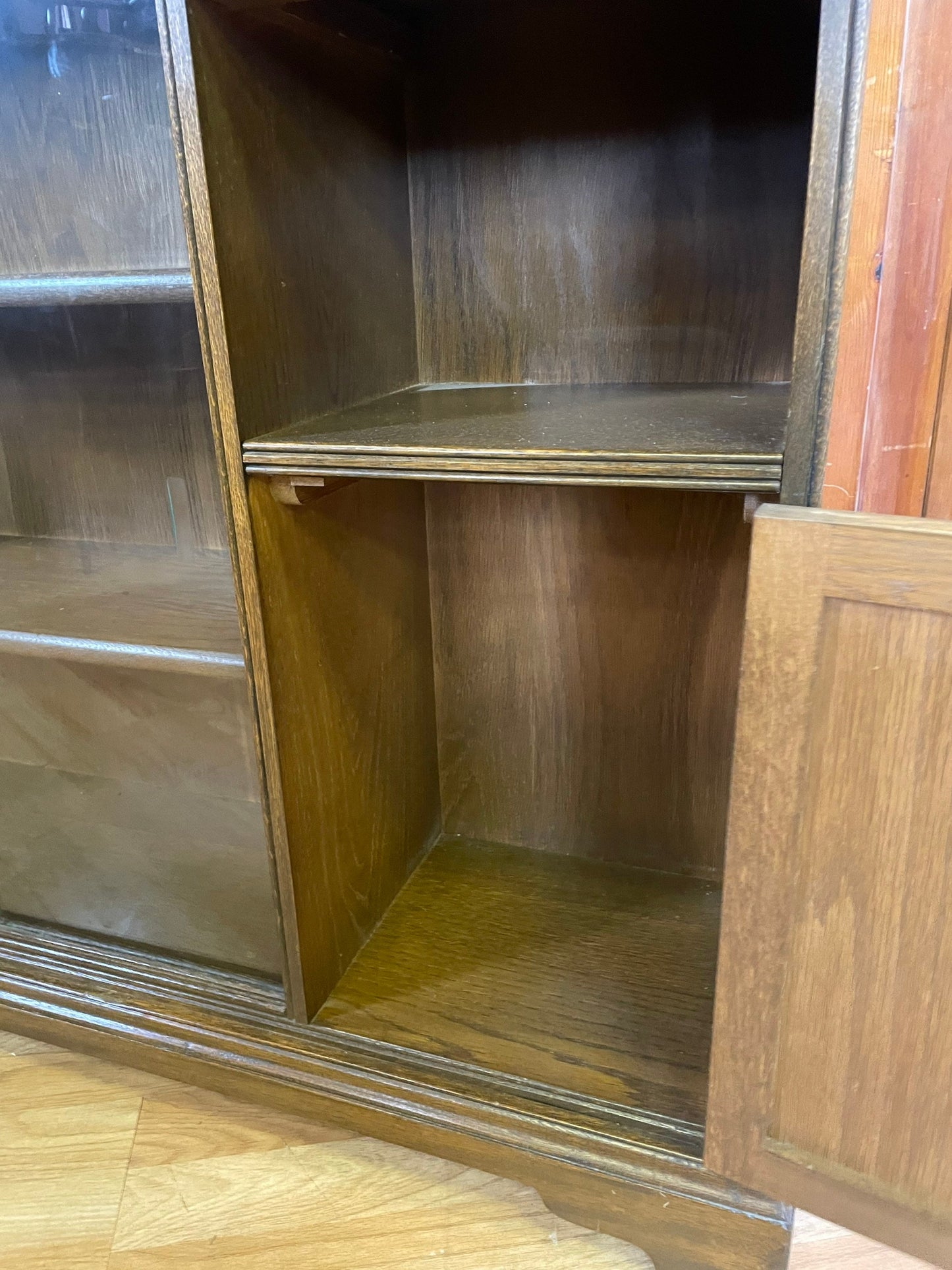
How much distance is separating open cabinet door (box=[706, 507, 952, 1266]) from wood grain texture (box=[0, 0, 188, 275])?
2.98ft

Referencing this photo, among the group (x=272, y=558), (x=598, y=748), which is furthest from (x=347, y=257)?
(x=598, y=748)

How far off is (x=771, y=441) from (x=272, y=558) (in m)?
0.49

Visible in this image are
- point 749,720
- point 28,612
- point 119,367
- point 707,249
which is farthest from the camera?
point 119,367

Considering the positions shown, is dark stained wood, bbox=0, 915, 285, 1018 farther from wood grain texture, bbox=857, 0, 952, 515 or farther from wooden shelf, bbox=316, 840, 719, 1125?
wood grain texture, bbox=857, 0, 952, 515

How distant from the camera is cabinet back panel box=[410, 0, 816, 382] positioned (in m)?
0.96

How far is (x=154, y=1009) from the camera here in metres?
1.12

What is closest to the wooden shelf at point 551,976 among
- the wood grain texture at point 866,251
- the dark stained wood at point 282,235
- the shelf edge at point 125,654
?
the dark stained wood at point 282,235

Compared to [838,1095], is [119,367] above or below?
above

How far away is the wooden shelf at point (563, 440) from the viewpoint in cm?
71

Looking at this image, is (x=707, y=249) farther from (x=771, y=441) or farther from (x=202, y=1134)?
(x=202, y=1134)

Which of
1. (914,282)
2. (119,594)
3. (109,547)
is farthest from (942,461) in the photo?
(109,547)

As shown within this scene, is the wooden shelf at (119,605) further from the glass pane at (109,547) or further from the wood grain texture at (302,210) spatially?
the wood grain texture at (302,210)

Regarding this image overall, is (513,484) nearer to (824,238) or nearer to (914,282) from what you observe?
(824,238)

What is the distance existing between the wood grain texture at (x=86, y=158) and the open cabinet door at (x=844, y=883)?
91 cm
